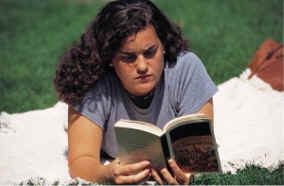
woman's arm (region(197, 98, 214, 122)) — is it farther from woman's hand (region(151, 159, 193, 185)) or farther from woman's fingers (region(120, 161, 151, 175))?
woman's fingers (region(120, 161, 151, 175))

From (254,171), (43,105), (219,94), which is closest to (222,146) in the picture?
(254,171)

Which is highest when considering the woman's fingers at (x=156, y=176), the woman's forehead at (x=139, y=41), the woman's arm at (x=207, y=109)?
the woman's forehead at (x=139, y=41)

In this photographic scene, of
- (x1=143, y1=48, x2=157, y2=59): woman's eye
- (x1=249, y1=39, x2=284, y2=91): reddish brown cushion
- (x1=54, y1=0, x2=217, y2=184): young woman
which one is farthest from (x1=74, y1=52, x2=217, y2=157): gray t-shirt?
(x1=249, y1=39, x2=284, y2=91): reddish brown cushion

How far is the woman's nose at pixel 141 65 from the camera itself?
3125 millimetres

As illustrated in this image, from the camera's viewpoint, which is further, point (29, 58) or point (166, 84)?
point (29, 58)

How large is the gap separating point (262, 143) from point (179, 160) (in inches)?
48.4

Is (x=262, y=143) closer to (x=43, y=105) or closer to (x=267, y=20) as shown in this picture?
(x=43, y=105)

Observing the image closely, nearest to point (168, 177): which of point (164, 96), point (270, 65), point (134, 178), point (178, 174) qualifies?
point (178, 174)

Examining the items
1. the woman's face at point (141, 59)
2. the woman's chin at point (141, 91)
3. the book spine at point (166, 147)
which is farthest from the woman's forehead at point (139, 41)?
the book spine at point (166, 147)

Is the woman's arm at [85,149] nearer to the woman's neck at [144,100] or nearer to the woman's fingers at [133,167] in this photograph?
the woman's fingers at [133,167]

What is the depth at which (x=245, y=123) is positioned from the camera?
173 inches

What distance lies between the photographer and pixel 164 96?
3635mm

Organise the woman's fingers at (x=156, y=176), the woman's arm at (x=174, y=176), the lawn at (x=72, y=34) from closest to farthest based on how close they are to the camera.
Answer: the woman's arm at (x=174, y=176) < the woman's fingers at (x=156, y=176) < the lawn at (x=72, y=34)

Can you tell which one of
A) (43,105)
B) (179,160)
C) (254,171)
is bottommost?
(43,105)
